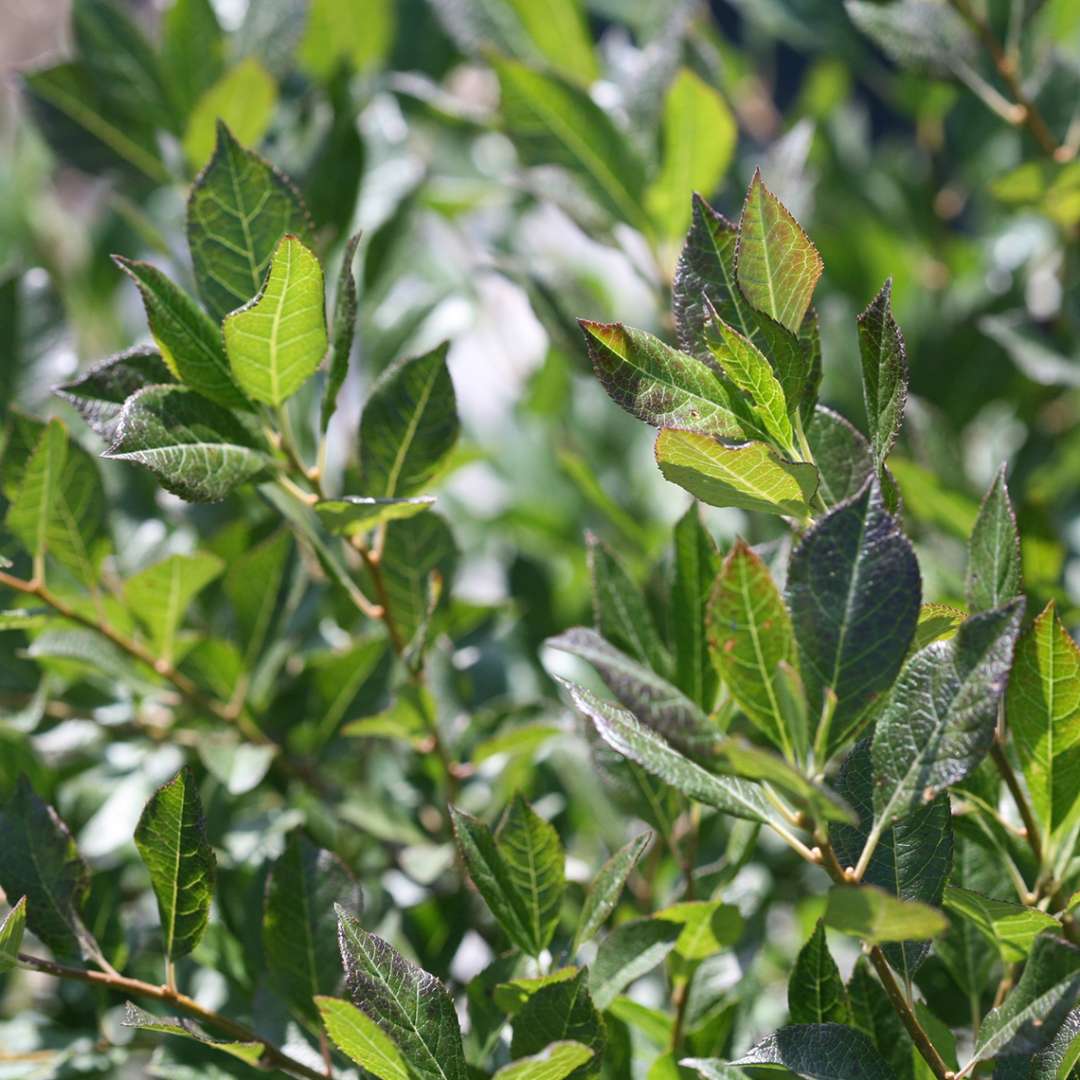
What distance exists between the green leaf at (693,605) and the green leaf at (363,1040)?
0.24 m

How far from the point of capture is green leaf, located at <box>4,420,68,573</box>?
0.73 metres

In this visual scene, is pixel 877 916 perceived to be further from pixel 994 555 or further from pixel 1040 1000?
pixel 994 555

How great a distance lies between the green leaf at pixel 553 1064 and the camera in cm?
49

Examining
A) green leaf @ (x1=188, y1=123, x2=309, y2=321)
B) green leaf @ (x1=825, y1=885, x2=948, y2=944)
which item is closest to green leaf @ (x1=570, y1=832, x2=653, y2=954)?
green leaf @ (x1=825, y1=885, x2=948, y2=944)

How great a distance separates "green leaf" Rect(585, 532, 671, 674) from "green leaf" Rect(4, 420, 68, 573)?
0.32 metres

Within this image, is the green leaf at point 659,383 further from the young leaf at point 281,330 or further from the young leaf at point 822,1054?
the young leaf at point 822,1054

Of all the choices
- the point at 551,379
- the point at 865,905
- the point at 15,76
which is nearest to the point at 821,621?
the point at 865,905

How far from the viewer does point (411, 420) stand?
2.18 ft

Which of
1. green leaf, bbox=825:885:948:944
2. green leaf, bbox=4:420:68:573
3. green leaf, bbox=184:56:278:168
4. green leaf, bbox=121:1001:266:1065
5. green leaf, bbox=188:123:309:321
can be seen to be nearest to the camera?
green leaf, bbox=825:885:948:944

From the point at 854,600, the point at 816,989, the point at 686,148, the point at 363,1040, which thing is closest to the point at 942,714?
the point at 854,600

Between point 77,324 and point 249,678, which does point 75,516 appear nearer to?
point 249,678

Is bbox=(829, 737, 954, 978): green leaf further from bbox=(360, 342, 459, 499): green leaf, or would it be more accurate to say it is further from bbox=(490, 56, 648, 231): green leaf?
bbox=(490, 56, 648, 231): green leaf

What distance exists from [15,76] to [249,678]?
54 cm

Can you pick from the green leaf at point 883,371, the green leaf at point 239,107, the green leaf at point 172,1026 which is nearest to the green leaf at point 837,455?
the green leaf at point 883,371
